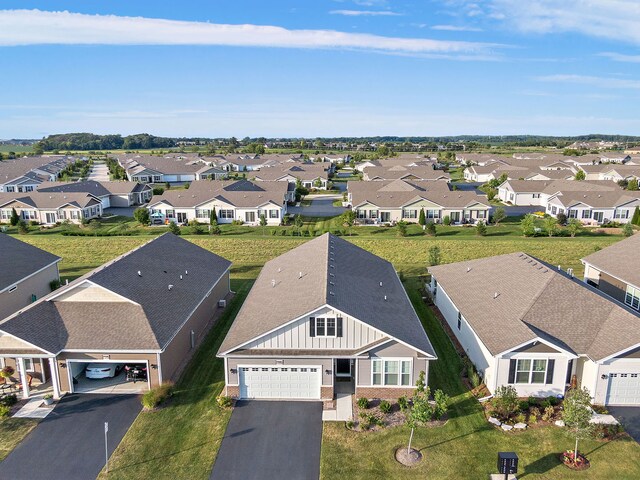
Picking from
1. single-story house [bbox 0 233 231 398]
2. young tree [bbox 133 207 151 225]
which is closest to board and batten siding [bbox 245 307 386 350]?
single-story house [bbox 0 233 231 398]

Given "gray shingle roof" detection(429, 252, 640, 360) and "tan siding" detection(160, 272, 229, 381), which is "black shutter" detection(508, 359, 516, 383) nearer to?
"gray shingle roof" detection(429, 252, 640, 360)

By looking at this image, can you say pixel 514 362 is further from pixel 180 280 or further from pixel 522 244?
pixel 522 244

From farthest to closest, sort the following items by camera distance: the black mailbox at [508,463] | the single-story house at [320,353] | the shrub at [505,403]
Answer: the single-story house at [320,353] → the shrub at [505,403] → the black mailbox at [508,463]

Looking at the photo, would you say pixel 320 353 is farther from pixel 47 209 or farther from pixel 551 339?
pixel 47 209

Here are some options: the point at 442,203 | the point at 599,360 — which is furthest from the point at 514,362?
the point at 442,203

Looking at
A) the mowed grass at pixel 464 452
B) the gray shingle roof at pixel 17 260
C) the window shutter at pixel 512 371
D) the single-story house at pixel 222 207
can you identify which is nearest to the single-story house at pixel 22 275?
the gray shingle roof at pixel 17 260

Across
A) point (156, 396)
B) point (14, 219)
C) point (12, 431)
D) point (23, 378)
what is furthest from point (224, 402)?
point (14, 219)

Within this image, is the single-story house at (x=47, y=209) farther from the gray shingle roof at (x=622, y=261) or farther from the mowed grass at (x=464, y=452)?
the gray shingle roof at (x=622, y=261)
